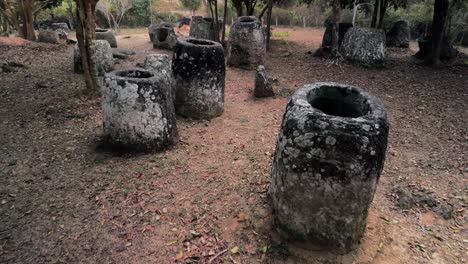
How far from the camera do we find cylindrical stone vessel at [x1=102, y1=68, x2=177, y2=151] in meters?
4.60

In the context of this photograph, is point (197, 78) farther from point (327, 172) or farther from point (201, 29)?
point (201, 29)

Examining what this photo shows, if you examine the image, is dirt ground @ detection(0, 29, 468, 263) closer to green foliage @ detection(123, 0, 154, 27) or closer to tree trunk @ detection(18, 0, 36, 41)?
tree trunk @ detection(18, 0, 36, 41)

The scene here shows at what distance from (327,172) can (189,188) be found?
190 centimetres

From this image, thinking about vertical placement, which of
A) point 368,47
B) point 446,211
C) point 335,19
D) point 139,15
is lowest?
point 446,211

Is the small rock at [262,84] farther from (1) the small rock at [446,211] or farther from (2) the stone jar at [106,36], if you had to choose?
(2) the stone jar at [106,36]

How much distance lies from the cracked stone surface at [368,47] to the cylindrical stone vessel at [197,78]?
5988mm

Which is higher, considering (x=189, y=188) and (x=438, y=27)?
(x=438, y=27)

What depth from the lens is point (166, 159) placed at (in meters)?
4.77

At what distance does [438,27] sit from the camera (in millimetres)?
10070

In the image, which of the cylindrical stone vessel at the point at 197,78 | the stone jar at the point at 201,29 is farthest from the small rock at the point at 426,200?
the stone jar at the point at 201,29

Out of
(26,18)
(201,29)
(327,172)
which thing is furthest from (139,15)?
(327,172)

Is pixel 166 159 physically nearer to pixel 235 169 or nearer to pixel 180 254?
pixel 235 169

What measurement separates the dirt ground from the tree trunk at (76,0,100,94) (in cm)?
38

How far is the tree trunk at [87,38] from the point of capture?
656 centimetres
